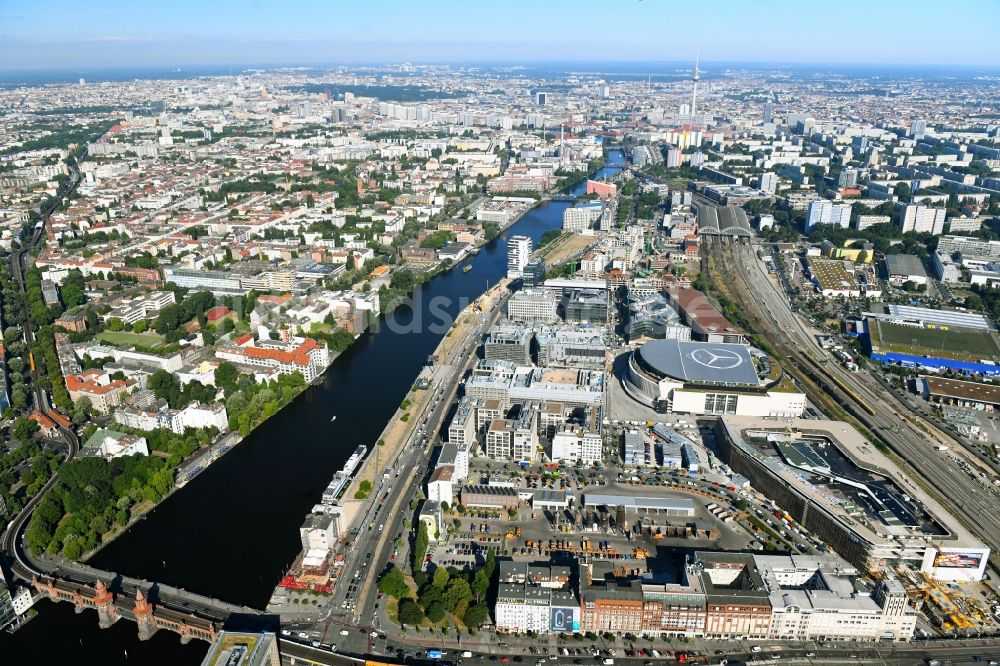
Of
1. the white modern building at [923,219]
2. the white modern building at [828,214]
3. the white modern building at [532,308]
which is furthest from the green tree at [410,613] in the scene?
the white modern building at [923,219]

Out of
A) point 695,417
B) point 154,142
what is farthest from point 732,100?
point 695,417

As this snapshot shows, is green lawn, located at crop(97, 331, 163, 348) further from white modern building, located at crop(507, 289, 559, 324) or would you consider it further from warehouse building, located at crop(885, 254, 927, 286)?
warehouse building, located at crop(885, 254, 927, 286)

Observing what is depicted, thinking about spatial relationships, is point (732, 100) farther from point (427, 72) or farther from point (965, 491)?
point (965, 491)

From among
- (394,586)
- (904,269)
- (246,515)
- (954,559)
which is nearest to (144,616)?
(246,515)

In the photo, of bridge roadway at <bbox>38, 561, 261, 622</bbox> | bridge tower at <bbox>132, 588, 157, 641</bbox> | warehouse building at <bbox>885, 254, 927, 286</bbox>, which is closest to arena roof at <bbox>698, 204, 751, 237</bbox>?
warehouse building at <bbox>885, 254, 927, 286</bbox>

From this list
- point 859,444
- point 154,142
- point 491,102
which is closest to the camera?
point 859,444

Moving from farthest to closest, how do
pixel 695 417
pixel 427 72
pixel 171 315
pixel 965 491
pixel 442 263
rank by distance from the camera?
pixel 427 72 → pixel 442 263 → pixel 171 315 → pixel 695 417 → pixel 965 491

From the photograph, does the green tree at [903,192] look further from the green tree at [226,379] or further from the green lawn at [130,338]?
the green lawn at [130,338]
